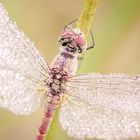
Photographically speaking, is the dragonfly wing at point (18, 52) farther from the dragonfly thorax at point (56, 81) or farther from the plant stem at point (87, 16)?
the plant stem at point (87, 16)

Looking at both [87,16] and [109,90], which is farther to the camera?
[109,90]

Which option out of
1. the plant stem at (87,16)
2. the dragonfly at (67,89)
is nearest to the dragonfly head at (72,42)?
the dragonfly at (67,89)

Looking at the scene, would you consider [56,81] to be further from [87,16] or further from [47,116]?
[87,16]

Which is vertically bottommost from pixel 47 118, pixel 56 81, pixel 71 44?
pixel 47 118

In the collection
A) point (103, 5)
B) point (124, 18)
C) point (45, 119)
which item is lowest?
point (45, 119)

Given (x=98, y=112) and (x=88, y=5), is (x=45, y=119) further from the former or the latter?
(x=88, y=5)

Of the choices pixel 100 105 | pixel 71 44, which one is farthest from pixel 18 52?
pixel 100 105

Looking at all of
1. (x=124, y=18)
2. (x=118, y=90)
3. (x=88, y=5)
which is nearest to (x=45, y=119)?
(x=118, y=90)
